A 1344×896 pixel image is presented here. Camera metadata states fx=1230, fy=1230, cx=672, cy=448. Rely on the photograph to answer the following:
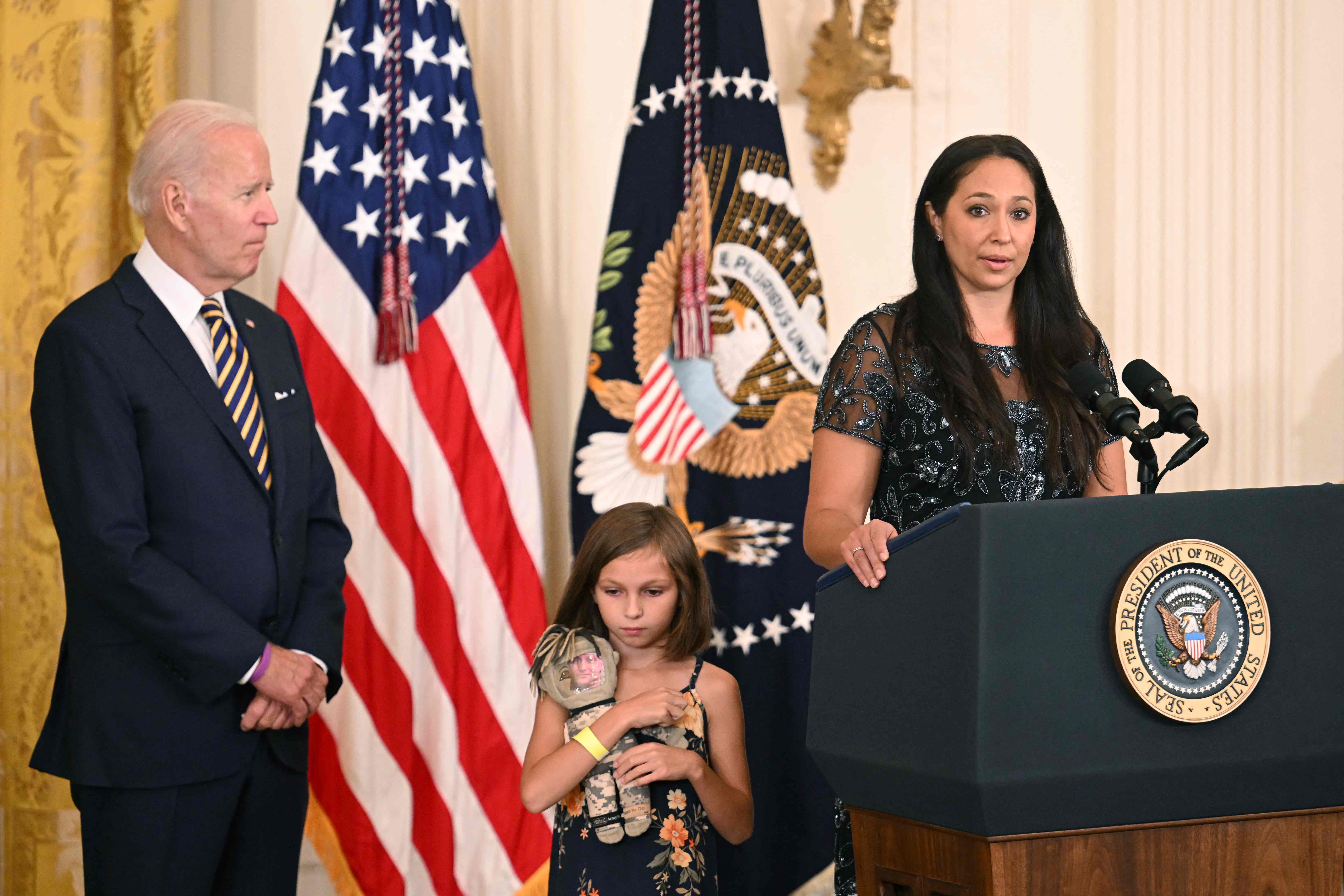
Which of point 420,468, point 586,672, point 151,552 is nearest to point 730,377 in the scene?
point 420,468

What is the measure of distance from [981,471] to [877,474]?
0.15 metres

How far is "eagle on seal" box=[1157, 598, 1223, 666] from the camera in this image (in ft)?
3.74

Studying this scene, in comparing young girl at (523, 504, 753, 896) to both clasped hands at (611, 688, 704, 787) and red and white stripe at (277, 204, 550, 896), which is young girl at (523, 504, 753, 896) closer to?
clasped hands at (611, 688, 704, 787)

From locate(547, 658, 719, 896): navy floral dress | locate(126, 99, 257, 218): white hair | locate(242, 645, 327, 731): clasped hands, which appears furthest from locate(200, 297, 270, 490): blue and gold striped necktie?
locate(547, 658, 719, 896): navy floral dress

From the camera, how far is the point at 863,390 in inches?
68.1

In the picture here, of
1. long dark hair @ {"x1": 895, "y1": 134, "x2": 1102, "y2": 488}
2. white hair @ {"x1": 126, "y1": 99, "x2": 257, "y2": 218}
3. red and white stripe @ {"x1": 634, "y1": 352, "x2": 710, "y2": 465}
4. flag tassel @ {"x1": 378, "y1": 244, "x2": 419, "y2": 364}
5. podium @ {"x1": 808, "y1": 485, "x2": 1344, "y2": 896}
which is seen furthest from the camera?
red and white stripe @ {"x1": 634, "y1": 352, "x2": 710, "y2": 465}

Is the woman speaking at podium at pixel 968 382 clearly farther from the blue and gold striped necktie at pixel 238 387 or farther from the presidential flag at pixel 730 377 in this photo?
the presidential flag at pixel 730 377

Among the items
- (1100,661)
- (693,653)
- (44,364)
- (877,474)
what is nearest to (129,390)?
(44,364)

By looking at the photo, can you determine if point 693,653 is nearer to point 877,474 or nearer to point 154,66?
point 877,474

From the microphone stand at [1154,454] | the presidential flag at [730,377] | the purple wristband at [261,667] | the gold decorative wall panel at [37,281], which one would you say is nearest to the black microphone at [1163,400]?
the microphone stand at [1154,454]

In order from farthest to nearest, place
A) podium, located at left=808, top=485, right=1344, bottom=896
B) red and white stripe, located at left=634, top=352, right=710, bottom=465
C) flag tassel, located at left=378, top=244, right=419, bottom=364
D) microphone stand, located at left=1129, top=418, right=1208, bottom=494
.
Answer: red and white stripe, located at left=634, top=352, right=710, bottom=465, flag tassel, located at left=378, top=244, right=419, bottom=364, microphone stand, located at left=1129, top=418, right=1208, bottom=494, podium, located at left=808, top=485, right=1344, bottom=896

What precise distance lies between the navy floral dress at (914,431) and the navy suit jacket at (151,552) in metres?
1.03

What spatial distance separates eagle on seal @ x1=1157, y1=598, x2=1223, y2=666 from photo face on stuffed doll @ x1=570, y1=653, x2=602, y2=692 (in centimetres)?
114

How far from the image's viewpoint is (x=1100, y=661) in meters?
1.13
